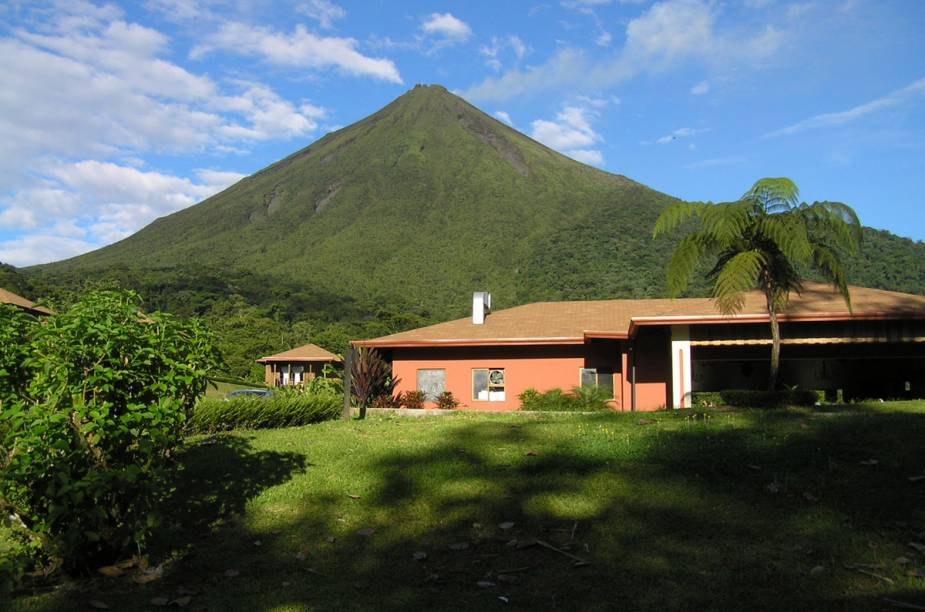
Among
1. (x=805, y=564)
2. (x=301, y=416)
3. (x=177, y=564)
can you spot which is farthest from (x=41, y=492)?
(x=301, y=416)

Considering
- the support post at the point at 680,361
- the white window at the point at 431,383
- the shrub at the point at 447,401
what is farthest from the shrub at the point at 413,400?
the support post at the point at 680,361

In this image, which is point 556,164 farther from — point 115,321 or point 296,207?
point 115,321

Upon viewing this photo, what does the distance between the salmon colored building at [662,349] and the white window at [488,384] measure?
3 cm

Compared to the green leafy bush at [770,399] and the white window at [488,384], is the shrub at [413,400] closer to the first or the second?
the white window at [488,384]

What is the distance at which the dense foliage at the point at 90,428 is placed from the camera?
5.61 m

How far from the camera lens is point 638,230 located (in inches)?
3590

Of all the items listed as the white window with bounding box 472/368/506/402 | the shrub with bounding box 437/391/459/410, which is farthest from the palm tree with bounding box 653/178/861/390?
the shrub with bounding box 437/391/459/410

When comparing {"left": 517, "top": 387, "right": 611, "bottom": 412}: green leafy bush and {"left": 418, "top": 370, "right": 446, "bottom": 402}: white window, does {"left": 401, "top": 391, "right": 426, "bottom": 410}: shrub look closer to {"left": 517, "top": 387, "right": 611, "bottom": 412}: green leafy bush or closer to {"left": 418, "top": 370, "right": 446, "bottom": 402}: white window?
{"left": 418, "top": 370, "right": 446, "bottom": 402}: white window

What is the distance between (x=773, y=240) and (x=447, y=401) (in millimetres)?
10802

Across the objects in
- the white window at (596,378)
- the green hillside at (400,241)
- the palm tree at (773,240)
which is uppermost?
the green hillside at (400,241)

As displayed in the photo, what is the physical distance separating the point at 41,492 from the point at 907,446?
30.0 feet

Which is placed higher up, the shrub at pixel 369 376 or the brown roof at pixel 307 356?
the brown roof at pixel 307 356

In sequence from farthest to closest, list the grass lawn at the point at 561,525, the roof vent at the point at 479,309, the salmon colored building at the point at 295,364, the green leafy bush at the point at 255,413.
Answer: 1. the salmon colored building at the point at 295,364
2. the roof vent at the point at 479,309
3. the green leafy bush at the point at 255,413
4. the grass lawn at the point at 561,525

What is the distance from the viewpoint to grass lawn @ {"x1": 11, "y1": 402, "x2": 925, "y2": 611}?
538cm
